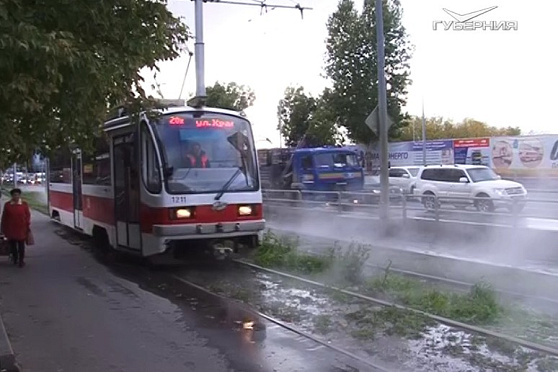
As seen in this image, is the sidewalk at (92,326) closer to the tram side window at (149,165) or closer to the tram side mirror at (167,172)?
the tram side window at (149,165)

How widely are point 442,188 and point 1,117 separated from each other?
2418cm

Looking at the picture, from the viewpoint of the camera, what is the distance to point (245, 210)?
13.6 metres

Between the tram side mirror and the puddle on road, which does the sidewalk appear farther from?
the tram side mirror

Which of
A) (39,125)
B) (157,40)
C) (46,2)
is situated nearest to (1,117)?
(39,125)

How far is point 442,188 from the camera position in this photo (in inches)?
1132

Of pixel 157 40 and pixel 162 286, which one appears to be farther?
pixel 162 286

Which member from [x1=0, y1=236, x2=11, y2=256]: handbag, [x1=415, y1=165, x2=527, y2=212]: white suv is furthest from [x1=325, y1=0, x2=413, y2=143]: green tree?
[x1=0, y1=236, x2=11, y2=256]: handbag

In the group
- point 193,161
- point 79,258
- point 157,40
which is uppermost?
point 157,40

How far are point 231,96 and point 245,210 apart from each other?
49429 millimetres

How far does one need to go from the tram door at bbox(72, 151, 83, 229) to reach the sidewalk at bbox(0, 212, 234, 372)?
13.0 feet

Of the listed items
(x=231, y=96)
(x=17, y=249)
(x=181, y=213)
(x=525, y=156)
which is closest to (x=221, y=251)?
(x=181, y=213)

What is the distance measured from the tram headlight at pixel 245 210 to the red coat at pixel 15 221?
15.7 feet

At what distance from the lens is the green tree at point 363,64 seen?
170 ft

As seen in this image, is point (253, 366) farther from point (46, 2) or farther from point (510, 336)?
point (46, 2)
